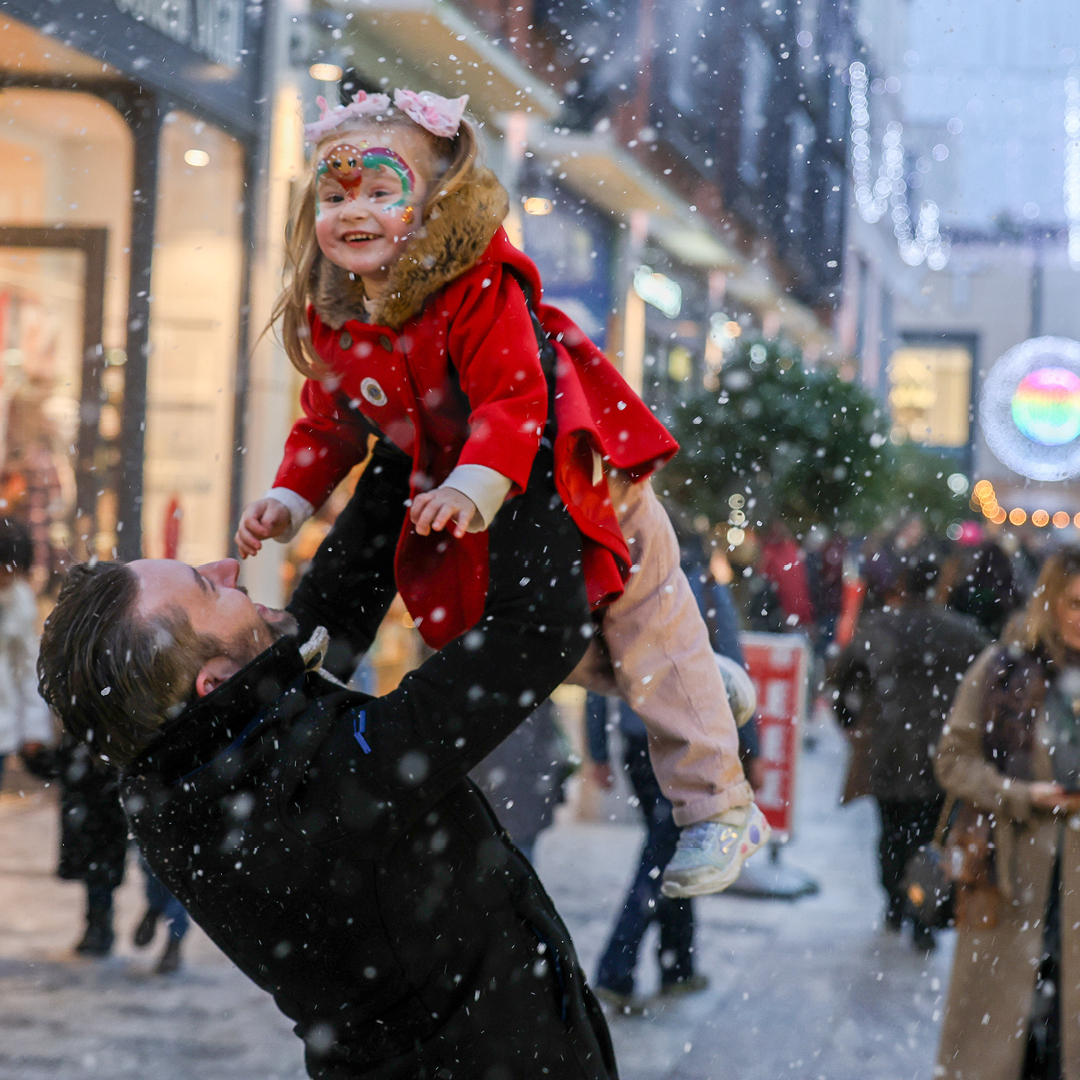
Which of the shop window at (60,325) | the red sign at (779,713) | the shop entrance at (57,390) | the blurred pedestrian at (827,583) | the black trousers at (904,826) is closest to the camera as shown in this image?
the black trousers at (904,826)

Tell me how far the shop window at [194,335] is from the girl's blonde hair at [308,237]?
9.91 feet

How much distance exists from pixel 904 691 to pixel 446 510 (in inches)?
131

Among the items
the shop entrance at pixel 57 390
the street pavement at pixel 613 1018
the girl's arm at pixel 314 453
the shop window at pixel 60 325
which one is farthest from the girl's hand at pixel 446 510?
the shop entrance at pixel 57 390

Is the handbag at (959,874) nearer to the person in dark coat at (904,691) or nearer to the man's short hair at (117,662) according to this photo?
the person in dark coat at (904,691)

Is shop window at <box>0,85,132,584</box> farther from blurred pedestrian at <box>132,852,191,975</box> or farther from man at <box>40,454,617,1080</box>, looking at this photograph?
man at <box>40,454,617,1080</box>

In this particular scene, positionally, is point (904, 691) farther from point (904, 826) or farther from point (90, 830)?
point (90, 830)

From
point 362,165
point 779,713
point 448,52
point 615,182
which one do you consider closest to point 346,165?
point 362,165

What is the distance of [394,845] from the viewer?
1406 mm

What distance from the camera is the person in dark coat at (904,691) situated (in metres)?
3.73

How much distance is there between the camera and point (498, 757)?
380 cm

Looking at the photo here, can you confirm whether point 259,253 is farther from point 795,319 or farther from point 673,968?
point 795,319

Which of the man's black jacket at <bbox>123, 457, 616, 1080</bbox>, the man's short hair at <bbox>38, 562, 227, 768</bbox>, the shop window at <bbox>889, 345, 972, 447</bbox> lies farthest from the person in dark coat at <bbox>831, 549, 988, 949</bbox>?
the shop window at <bbox>889, 345, 972, 447</bbox>

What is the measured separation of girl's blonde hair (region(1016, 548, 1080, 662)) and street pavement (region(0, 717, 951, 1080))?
4.67 feet

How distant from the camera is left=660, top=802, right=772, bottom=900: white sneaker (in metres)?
1.52
